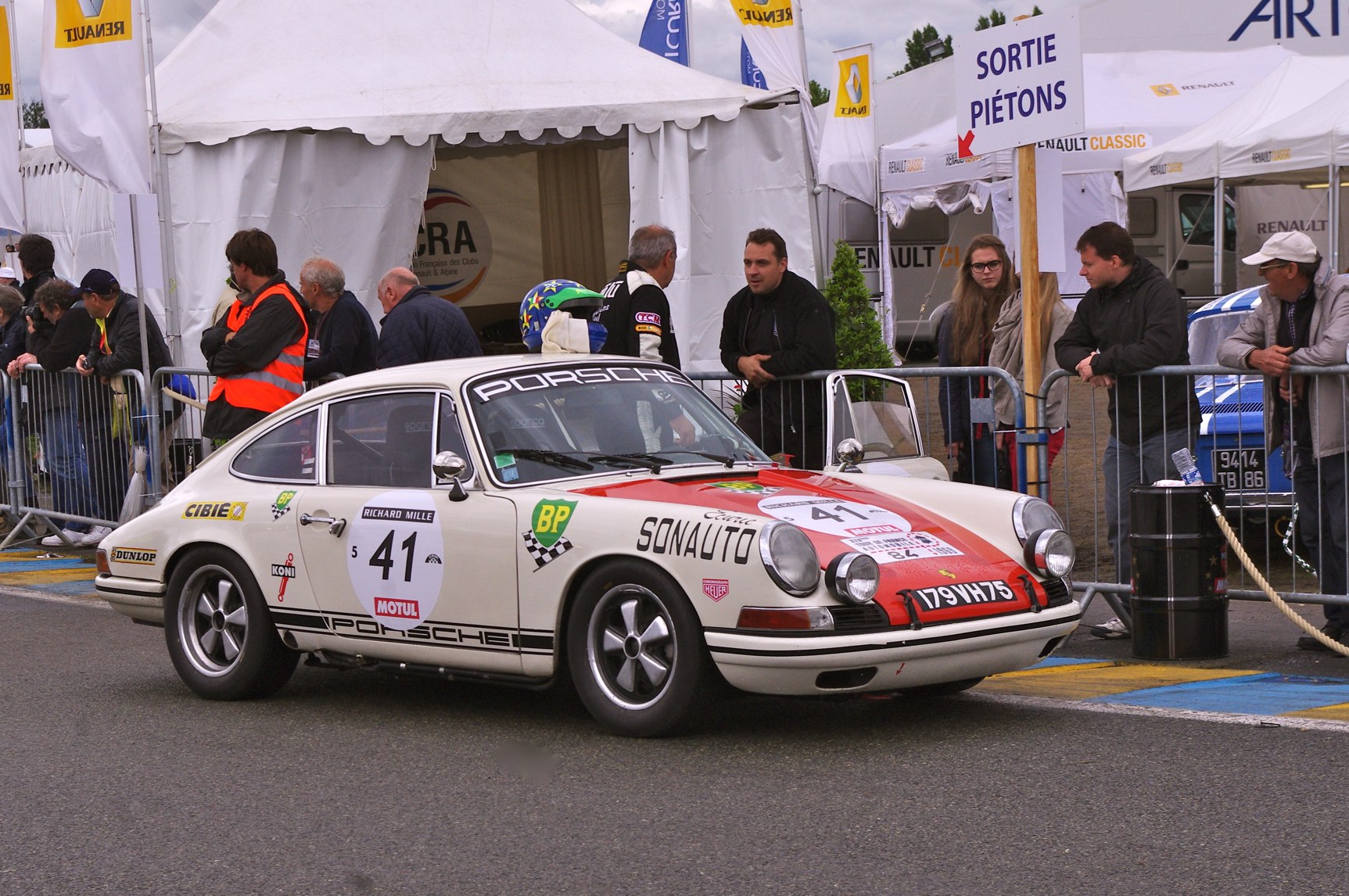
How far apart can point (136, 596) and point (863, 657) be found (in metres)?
3.36

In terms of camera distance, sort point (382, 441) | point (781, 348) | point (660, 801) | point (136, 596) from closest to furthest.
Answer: point (660, 801) → point (382, 441) → point (136, 596) → point (781, 348)

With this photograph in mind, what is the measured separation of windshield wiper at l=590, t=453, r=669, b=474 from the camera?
614 cm

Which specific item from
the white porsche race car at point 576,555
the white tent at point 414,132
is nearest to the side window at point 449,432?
the white porsche race car at point 576,555

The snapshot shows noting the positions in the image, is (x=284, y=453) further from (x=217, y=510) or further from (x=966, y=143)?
(x=966, y=143)

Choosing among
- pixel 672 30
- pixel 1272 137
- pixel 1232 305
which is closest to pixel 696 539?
pixel 1232 305

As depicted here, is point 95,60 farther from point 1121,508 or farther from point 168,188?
point 1121,508

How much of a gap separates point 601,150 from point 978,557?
13284 millimetres

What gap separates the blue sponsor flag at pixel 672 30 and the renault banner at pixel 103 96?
15507 mm

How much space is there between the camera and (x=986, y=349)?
9.16 metres

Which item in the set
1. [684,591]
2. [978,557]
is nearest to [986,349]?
[978,557]

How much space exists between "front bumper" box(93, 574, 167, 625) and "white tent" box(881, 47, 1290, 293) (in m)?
→ 16.8

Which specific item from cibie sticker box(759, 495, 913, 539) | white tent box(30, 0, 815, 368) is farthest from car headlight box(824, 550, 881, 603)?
white tent box(30, 0, 815, 368)

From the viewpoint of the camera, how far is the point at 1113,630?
7.84 m

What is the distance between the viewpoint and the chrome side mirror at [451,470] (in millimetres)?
5859
